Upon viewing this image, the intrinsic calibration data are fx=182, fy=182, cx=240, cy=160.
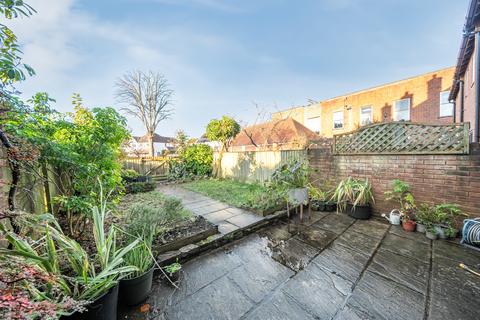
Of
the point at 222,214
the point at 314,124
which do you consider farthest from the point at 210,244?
the point at 314,124

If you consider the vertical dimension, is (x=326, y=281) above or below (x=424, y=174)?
below

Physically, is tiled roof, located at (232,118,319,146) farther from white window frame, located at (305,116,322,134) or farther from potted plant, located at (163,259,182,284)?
potted plant, located at (163,259,182,284)

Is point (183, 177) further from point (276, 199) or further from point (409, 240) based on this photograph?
point (409, 240)

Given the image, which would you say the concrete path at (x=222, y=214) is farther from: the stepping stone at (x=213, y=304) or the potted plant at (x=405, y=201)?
the potted plant at (x=405, y=201)

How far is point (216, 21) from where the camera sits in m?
4.53

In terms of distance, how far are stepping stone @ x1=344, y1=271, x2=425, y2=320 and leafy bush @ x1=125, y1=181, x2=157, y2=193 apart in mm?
6224

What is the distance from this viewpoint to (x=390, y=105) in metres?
10.3

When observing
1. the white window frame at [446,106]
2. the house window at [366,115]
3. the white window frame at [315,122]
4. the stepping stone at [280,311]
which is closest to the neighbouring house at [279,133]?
the white window frame at [315,122]

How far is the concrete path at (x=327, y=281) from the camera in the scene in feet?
5.19

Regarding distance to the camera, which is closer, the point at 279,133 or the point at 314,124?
the point at 279,133

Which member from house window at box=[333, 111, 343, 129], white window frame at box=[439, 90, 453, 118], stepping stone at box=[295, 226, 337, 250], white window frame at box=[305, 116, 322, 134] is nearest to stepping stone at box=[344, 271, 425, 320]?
stepping stone at box=[295, 226, 337, 250]

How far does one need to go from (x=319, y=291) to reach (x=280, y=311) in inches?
19.2

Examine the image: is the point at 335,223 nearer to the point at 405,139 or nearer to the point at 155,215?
the point at 405,139

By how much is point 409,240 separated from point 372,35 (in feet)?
18.9
